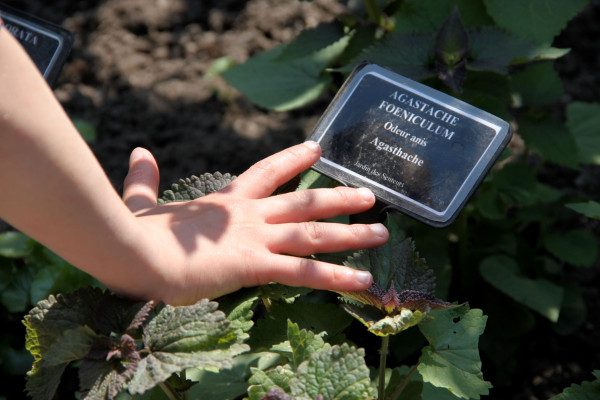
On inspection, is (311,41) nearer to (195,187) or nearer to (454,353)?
(195,187)

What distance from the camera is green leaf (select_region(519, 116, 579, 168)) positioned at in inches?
87.7

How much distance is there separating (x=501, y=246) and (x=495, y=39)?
0.65 metres

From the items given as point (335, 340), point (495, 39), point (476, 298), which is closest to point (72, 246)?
point (335, 340)

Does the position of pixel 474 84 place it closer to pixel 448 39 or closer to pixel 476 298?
pixel 448 39

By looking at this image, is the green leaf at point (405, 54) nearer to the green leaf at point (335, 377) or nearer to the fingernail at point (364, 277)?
the fingernail at point (364, 277)

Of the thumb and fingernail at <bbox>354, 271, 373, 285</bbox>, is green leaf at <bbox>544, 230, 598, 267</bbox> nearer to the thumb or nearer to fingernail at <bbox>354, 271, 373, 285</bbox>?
fingernail at <bbox>354, 271, 373, 285</bbox>

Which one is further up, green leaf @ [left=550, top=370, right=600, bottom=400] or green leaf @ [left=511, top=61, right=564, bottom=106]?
green leaf @ [left=511, top=61, right=564, bottom=106]

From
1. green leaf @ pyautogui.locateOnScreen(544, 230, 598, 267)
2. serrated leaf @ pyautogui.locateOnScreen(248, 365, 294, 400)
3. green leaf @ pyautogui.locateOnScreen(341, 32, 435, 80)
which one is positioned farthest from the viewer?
green leaf @ pyautogui.locateOnScreen(544, 230, 598, 267)

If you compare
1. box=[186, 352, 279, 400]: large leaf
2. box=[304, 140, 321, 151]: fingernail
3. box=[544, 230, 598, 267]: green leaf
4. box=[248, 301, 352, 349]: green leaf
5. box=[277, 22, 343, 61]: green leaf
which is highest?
box=[304, 140, 321, 151]: fingernail

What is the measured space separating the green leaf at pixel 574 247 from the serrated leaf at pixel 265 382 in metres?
1.22

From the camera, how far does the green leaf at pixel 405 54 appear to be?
181 cm

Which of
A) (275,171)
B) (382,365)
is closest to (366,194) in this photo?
(275,171)

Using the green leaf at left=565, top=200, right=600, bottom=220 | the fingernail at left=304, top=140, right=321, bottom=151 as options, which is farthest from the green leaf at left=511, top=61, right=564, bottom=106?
the fingernail at left=304, top=140, right=321, bottom=151

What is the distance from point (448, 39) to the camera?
1.79 metres
